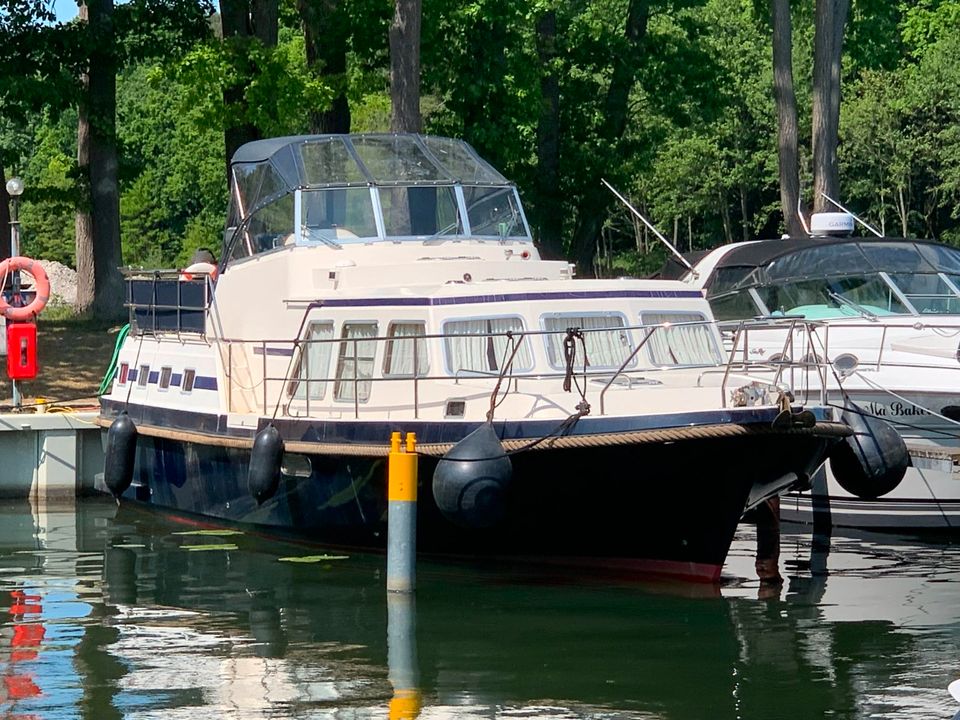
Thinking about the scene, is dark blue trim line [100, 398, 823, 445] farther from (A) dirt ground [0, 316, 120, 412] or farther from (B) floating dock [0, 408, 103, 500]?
(A) dirt ground [0, 316, 120, 412]

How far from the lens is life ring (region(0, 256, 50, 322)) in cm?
2072

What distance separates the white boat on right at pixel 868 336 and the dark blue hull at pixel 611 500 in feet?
4.05

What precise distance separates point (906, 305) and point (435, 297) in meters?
6.05

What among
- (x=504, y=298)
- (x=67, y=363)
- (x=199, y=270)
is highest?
(x=199, y=270)

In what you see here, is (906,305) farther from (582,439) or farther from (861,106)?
(861,106)

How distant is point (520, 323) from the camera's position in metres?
14.5

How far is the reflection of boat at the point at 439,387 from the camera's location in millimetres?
13656

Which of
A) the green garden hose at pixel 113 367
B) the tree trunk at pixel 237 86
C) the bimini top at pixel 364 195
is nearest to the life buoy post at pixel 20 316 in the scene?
the green garden hose at pixel 113 367

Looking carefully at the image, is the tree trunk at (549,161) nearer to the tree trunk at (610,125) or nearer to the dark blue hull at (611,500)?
the tree trunk at (610,125)

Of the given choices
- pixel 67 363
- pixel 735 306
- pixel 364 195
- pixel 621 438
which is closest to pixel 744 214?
pixel 67 363

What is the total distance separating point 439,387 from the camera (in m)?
14.5

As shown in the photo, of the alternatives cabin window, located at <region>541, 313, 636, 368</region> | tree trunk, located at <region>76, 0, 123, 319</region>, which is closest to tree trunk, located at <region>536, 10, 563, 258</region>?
tree trunk, located at <region>76, 0, 123, 319</region>

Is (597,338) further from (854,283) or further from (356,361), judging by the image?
(854,283)

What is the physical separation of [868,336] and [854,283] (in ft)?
3.41
